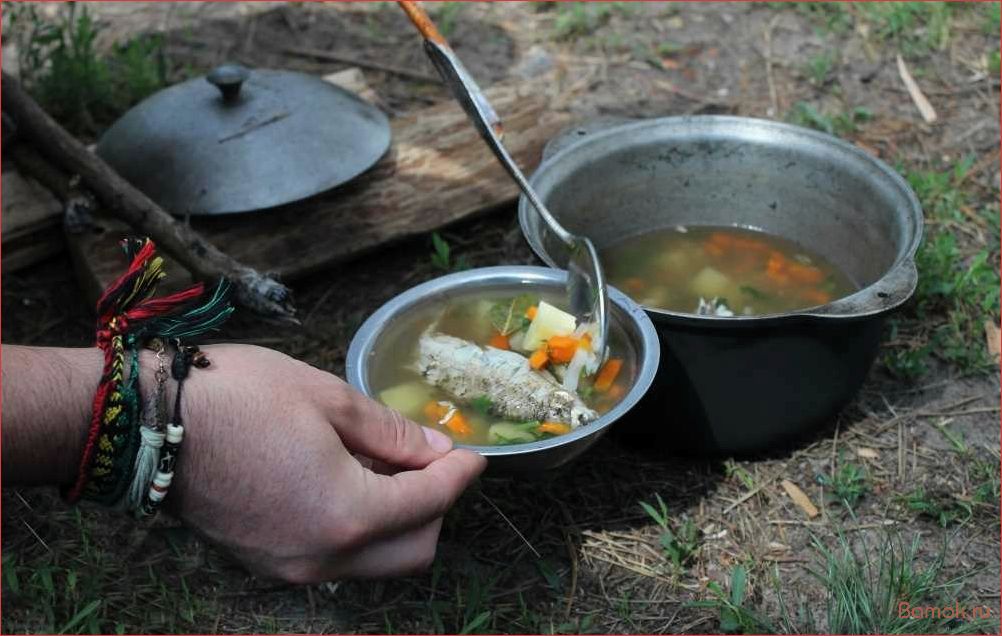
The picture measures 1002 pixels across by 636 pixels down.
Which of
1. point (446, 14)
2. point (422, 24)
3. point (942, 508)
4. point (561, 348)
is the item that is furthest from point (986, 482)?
point (446, 14)

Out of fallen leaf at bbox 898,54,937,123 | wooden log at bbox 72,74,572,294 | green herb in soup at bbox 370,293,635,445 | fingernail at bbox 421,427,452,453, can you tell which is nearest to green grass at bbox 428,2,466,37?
wooden log at bbox 72,74,572,294

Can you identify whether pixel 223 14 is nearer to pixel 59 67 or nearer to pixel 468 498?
pixel 59 67

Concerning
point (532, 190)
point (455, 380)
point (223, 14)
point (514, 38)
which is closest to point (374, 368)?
point (455, 380)

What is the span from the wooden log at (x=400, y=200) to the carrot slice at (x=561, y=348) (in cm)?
101

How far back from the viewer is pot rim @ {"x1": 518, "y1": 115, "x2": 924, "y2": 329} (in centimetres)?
205

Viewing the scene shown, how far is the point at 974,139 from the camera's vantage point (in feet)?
11.9

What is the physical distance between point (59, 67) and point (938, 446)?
9.52 feet

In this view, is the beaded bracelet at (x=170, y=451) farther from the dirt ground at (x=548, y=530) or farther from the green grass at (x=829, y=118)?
the green grass at (x=829, y=118)

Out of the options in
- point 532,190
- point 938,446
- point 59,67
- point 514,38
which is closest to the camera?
point 532,190

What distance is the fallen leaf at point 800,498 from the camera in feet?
7.68

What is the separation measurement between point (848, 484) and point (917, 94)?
2.04 meters

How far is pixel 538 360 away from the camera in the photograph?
6.77ft

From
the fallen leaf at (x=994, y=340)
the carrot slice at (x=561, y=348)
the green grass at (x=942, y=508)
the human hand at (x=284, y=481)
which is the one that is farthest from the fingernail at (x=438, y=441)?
the fallen leaf at (x=994, y=340)

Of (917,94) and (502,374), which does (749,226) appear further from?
(917,94)
